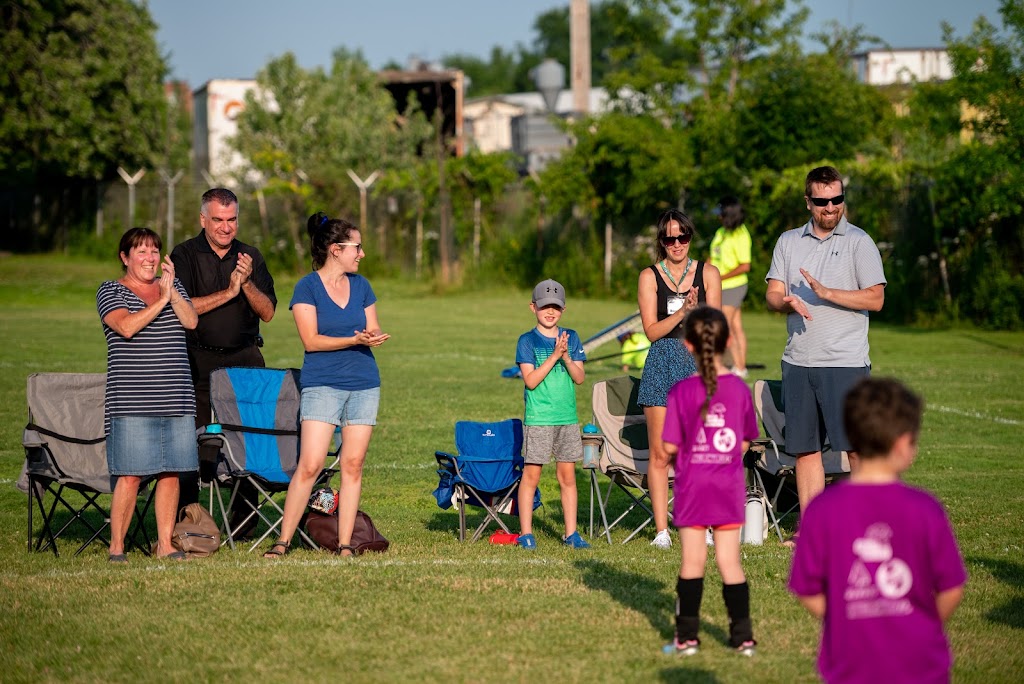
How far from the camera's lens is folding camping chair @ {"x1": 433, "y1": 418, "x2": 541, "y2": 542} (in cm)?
784

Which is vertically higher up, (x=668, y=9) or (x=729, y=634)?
(x=668, y=9)

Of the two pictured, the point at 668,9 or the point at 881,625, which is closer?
the point at 881,625

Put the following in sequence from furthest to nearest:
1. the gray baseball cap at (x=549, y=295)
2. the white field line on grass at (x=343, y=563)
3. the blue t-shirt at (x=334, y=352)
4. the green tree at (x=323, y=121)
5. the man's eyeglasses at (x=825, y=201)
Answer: the green tree at (x=323, y=121) < the gray baseball cap at (x=549, y=295) < the blue t-shirt at (x=334, y=352) < the man's eyeglasses at (x=825, y=201) < the white field line on grass at (x=343, y=563)

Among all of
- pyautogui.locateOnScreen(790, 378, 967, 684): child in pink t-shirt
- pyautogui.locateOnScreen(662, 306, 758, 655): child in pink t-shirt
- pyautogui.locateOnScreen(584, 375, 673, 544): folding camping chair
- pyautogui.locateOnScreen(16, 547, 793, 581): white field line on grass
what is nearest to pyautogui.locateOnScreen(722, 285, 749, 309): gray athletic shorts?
pyautogui.locateOnScreen(584, 375, 673, 544): folding camping chair

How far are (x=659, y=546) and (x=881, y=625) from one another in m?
4.02

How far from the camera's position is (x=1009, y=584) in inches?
261

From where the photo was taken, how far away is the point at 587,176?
95.3 feet

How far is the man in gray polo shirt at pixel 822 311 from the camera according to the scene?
277 inches

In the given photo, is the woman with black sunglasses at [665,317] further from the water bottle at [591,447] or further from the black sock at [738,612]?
the black sock at [738,612]

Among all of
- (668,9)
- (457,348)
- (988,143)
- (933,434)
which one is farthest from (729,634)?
(668,9)

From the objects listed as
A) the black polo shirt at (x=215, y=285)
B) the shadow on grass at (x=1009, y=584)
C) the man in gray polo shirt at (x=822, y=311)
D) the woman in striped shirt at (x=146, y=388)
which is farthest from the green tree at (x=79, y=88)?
the shadow on grass at (x=1009, y=584)

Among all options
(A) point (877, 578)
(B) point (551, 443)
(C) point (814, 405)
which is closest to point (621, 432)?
(B) point (551, 443)

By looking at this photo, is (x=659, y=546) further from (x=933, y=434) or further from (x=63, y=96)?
(x=63, y=96)

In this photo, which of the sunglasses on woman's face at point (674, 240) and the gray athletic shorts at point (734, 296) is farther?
the gray athletic shorts at point (734, 296)
